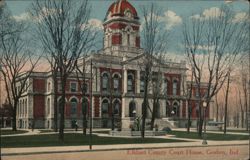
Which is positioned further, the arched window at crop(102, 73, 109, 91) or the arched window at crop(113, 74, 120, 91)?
the arched window at crop(113, 74, 120, 91)

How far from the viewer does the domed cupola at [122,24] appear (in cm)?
1878

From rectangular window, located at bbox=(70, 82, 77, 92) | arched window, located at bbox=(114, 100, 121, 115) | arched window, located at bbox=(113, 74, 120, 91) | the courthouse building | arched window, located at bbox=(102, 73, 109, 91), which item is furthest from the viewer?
arched window, located at bbox=(114, 100, 121, 115)

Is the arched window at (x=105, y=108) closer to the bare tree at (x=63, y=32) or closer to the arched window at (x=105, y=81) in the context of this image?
the arched window at (x=105, y=81)

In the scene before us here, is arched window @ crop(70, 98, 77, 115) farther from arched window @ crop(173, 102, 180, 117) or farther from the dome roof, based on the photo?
arched window @ crop(173, 102, 180, 117)

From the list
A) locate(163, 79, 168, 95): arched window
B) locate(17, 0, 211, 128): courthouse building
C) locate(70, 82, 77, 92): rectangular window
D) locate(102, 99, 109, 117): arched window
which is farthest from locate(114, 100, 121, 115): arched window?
locate(70, 82, 77, 92): rectangular window

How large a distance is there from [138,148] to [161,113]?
1820 centimetres

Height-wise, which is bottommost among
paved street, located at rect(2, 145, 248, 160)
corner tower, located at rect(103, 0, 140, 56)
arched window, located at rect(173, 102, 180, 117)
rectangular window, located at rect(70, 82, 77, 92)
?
paved street, located at rect(2, 145, 248, 160)

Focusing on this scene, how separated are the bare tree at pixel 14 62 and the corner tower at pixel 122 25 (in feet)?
12.9

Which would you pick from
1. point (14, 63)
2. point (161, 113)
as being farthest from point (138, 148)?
point (161, 113)

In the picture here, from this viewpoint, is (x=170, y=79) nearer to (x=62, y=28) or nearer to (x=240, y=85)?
(x=240, y=85)

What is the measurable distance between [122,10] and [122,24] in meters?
3.21

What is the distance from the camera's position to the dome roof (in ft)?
59.2

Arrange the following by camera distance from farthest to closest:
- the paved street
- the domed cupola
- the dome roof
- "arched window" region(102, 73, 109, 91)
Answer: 1. "arched window" region(102, 73, 109, 91)
2. the domed cupola
3. the dome roof
4. the paved street

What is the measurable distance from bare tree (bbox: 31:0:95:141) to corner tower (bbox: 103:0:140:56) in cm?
107
